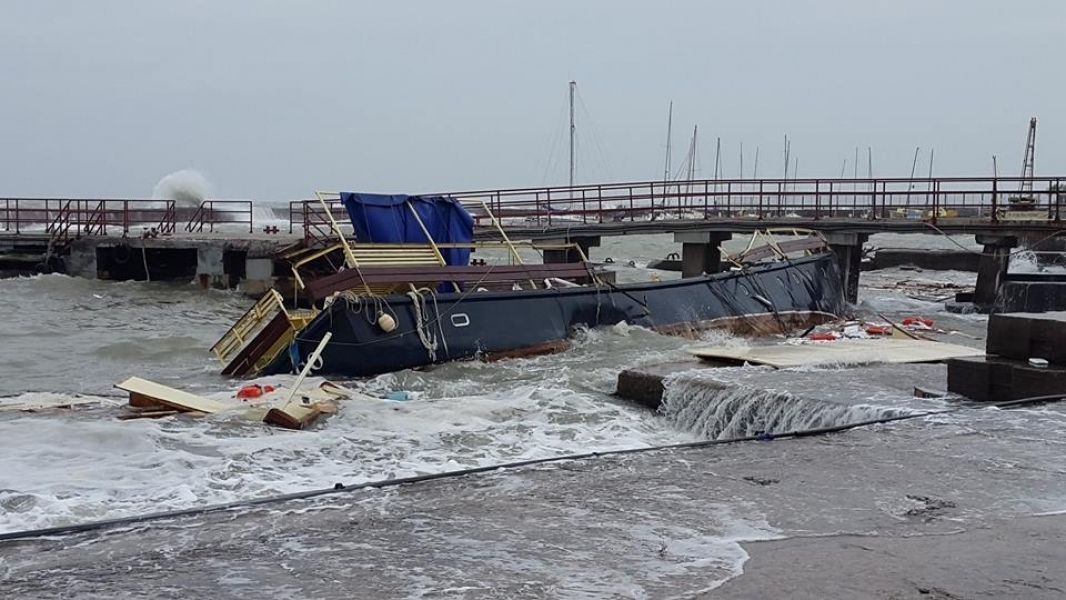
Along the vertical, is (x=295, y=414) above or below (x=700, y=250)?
below

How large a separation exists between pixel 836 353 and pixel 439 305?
4.78m

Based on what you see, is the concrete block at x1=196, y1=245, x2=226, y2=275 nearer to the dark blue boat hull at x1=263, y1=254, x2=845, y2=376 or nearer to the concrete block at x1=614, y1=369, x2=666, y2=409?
the dark blue boat hull at x1=263, y1=254, x2=845, y2=376

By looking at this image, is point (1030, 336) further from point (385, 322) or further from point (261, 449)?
point (385, 322)

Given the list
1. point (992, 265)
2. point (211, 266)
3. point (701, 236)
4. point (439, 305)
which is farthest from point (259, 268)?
point (992, 265)

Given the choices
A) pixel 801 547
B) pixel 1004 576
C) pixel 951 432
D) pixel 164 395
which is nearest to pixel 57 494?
pixel 164 395

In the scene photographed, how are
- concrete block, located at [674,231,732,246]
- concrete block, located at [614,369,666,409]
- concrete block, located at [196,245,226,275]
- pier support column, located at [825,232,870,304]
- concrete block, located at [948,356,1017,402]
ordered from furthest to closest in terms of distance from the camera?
concrete block, located at [196,245,226,275]
concrete block, located at [674,231,732,246]
pier support column, located at [825,232,870,304]
concrete block, located at [614,369,666,409]
concrete block, located at [948,356,1017,402]

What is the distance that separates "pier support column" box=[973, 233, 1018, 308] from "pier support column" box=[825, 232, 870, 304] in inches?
110

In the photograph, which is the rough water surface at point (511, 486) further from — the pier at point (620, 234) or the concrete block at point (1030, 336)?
the pier at point (620, 234)

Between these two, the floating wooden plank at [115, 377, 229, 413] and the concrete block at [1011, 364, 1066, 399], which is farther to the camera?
the floating wooden plank at [115, 377, 229, 413]

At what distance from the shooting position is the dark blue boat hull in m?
12.4

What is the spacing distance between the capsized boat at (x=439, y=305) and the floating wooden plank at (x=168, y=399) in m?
2.74

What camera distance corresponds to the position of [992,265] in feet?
78.5

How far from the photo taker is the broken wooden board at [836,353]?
11.0m

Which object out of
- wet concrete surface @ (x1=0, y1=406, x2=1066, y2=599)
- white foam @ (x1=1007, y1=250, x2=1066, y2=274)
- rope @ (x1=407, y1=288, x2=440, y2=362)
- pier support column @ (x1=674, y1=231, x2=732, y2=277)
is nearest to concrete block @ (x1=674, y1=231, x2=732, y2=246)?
pier support column @ (x1=674, y1=231, x2=732, y2=277)
